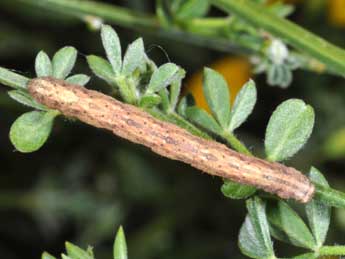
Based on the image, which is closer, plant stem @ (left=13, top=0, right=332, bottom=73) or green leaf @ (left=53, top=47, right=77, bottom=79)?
green leaf @ (left=53, top=47, right=77, bottom=79)

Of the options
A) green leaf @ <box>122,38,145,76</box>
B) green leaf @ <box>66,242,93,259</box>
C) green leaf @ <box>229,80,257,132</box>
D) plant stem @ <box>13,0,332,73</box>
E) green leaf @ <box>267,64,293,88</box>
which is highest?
plant stem @ <box>13,0,332,73</box>

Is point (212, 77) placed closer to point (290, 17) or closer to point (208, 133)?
point (208, 133)

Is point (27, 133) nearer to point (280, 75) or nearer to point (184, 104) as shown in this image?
point (184, 104)

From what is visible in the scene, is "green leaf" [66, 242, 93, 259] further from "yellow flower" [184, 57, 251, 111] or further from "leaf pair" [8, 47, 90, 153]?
"yellow flower" [184, 57, 251, 111]

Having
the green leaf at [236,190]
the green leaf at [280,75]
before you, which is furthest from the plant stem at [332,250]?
the green leaf at [280,75]

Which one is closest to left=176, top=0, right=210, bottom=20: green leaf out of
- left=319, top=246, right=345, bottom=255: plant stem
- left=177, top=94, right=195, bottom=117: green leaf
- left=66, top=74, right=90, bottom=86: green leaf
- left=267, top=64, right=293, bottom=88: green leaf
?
left=267, top=64, right=293, bottom=88: green leaf

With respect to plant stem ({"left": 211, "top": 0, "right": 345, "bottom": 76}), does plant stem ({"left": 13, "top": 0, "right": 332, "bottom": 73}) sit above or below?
above
